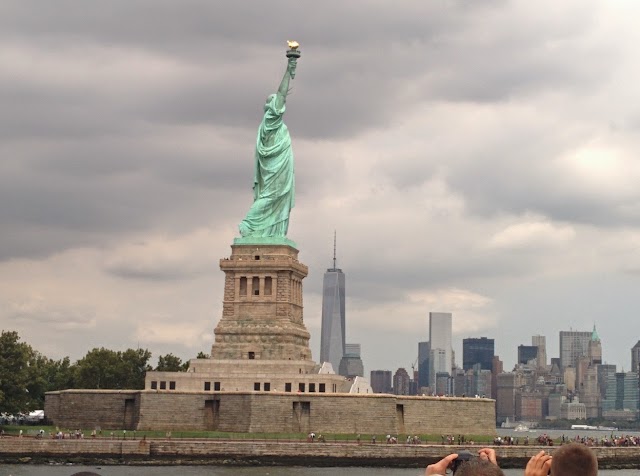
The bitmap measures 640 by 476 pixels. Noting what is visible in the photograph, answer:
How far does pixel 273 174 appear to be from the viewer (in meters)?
90.4

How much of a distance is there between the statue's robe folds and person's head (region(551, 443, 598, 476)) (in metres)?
81.0

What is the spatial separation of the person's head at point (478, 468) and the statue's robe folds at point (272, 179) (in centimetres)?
8116

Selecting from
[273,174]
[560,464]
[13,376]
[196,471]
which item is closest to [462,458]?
[560,464]

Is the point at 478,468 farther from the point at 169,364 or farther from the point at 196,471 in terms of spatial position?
the point at 169,364

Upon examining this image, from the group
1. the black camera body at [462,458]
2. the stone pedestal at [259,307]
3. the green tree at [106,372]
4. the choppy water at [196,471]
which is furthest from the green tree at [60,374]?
the black camera body at [462,458]

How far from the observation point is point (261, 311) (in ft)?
286

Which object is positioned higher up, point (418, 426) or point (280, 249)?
point (280, 249)

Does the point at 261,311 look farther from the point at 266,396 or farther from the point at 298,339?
the point at 266,396

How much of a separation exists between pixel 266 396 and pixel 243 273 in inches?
467

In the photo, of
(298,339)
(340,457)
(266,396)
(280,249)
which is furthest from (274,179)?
(340,457)

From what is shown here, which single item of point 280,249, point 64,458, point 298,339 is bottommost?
point 64,458

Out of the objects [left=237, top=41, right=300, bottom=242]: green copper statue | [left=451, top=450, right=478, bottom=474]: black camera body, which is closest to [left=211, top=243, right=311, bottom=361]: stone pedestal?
[left=237, top=41, right=300, bottom=242]: green copper statue

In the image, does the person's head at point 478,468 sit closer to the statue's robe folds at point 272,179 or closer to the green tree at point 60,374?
the statue's robe folds at point 272,179

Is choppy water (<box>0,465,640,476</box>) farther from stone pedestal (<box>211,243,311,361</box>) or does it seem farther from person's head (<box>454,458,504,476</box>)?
person's head (<box>454,458,504,476</box>)
